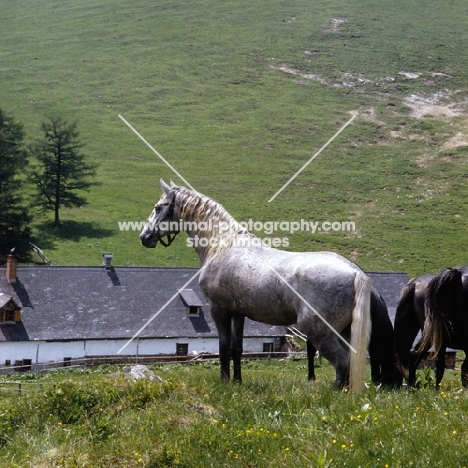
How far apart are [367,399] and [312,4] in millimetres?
176057

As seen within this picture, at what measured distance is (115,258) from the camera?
66.6 m

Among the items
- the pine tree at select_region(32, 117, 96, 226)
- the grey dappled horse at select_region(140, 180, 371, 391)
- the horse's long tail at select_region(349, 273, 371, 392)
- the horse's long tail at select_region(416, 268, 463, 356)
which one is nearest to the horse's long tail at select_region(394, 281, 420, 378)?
the horse's long tail at select_region(416, 268, 463, 356)

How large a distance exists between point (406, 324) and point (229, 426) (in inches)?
251


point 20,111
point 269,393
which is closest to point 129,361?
point 269,393

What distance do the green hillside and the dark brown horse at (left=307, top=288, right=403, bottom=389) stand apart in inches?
2158

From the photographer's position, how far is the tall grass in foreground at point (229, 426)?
685 centimetres

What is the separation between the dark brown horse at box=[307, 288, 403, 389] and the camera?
1120 cm

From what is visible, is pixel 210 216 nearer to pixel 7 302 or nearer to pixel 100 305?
pixel 7 302

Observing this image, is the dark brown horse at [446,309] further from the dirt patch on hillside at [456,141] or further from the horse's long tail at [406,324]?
the dirt patch on hillside at [456,141]

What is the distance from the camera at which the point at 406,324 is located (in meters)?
13.6

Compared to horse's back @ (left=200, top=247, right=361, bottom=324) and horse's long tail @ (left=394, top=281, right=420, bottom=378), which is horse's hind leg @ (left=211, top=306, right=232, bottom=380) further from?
horse's long tail @ (left=394, top=281, right=420, bottom=378)

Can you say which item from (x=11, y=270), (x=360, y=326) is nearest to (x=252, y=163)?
(x=11, y=270)

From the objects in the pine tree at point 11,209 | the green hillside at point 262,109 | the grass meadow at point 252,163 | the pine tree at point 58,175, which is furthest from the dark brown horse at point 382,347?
the pine tree at point 58,175

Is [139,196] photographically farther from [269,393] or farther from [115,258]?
[269,393]
